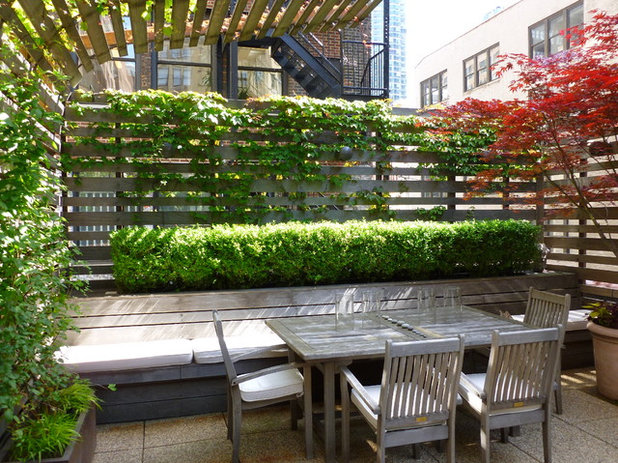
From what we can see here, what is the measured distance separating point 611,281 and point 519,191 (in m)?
1.73

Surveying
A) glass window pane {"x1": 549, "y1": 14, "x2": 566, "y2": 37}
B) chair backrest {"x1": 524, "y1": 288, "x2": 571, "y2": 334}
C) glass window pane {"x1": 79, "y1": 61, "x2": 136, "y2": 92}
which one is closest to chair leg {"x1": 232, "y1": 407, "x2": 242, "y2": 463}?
chair backrest {"x1": 524, "y1": 288, "x2": 571, "y2": 334}

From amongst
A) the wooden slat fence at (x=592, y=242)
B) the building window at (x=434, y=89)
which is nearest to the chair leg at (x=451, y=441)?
the wooden slat fence at (x=592, y=242)

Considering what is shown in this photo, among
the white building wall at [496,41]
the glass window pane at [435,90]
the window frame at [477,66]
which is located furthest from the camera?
the glass window pane at [435,90]

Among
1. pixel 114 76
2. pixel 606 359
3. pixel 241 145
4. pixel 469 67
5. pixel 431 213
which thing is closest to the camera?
pixel 606 359

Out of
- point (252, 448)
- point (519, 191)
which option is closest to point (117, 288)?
point (252, 448)

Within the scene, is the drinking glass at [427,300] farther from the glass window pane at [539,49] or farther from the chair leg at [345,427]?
the glass window pane at [539,49]

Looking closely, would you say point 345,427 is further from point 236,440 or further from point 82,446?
point 82,446

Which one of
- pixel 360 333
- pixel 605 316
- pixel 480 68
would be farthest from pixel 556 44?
pixel 360 333

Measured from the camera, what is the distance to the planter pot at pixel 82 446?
8.91ft

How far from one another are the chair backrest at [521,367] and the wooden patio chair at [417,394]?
0.28 m

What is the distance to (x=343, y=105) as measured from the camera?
642 cm

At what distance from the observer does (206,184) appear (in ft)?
19.3

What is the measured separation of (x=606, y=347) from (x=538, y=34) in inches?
490

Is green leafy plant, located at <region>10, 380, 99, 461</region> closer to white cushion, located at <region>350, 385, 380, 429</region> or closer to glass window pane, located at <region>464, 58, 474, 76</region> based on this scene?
white cushion, located at <region>350, 385, 380, 429</region>
